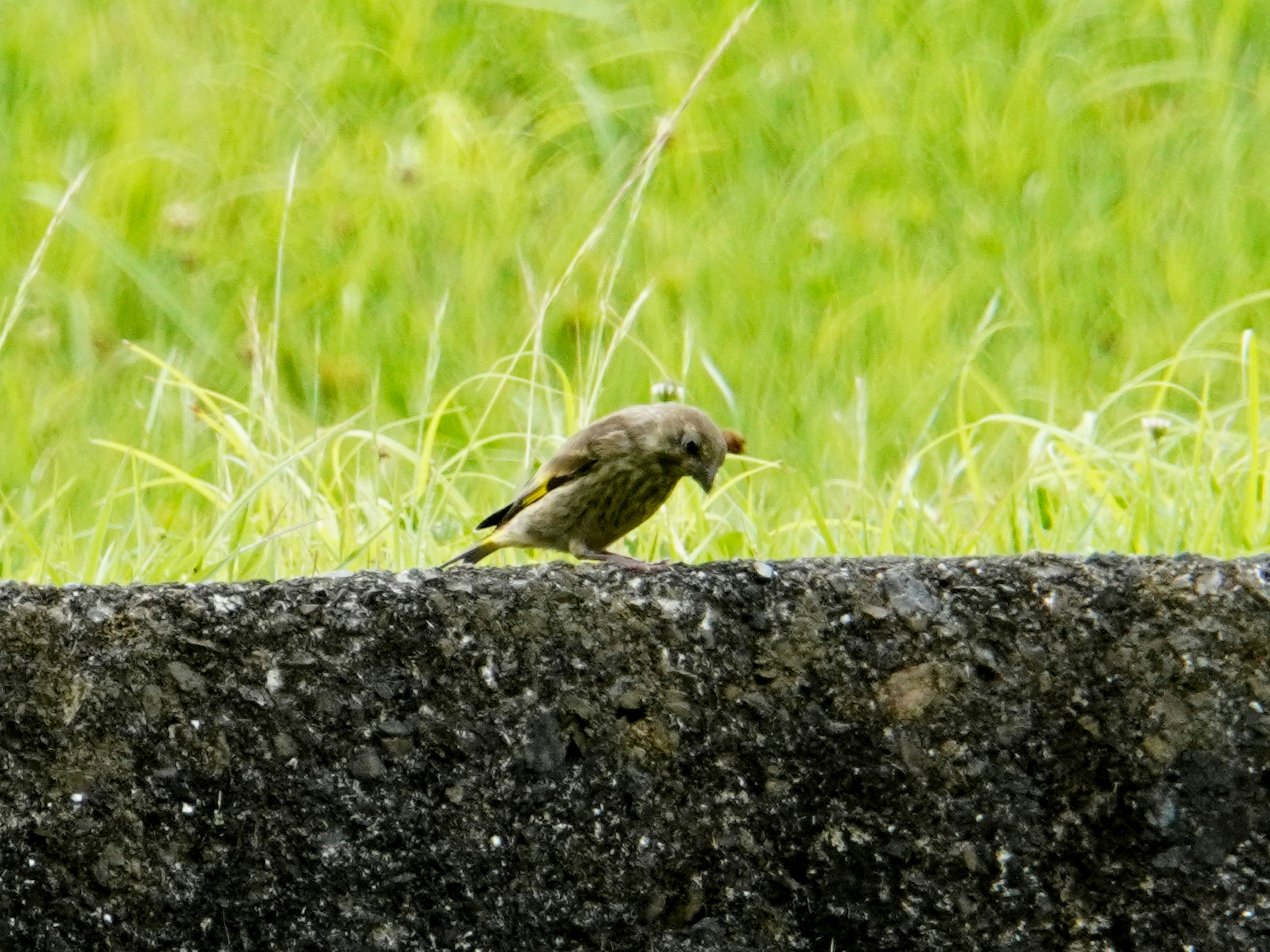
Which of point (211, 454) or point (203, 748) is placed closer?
point (203, 748)

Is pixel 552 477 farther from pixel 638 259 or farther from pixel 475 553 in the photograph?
pixel 638 259

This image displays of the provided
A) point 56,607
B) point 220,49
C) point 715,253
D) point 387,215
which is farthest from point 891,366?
point 56,607

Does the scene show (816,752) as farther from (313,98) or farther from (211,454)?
(313,98)


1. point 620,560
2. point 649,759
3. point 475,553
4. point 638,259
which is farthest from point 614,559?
point 638,259

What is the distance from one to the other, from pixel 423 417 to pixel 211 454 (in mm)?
784

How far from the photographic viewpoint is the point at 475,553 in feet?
11.0

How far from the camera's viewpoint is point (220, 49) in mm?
5672

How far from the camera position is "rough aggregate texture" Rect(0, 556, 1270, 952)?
203 cm

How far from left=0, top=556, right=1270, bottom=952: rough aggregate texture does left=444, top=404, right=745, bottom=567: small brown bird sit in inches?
40.5

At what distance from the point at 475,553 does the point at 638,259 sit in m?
1.75

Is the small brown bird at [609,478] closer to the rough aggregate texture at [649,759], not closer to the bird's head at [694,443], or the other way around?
the bird's head at [694,443]

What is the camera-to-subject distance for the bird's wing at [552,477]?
3.22 meters

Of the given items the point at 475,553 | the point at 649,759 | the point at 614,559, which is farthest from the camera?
the point at 475,553

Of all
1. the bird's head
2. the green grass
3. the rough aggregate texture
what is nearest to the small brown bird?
the bird's head
